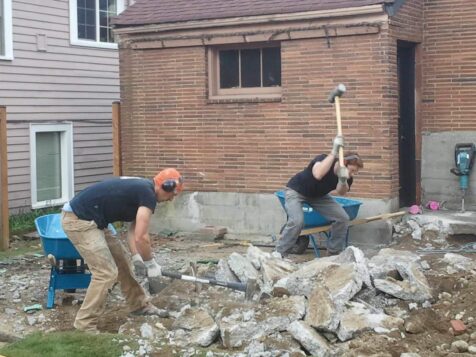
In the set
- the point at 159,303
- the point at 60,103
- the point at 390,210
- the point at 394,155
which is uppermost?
the point at 60,103

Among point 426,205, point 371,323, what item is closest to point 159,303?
point 371,323

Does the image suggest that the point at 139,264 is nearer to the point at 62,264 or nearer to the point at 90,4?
the point at 62,264

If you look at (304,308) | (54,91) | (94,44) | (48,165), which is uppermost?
(94,44)

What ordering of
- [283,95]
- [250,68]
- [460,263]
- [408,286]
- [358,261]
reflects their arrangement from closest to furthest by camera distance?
1. [408,286]
2. [358,261]
3. [460,263]
4. [283,95]
5. [250,68]

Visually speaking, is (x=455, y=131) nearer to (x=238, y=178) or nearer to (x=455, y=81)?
(x=455, y=81)

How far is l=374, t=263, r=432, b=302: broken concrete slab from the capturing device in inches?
291

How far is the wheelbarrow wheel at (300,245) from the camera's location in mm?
10891

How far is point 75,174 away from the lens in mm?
15906

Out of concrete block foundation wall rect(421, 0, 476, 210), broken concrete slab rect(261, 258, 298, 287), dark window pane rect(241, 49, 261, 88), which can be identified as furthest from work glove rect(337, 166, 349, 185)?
dark window pane rect(241, 49, 261, 88)

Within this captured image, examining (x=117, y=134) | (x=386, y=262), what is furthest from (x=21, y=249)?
(x=386, y=262)

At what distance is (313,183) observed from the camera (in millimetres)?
9445

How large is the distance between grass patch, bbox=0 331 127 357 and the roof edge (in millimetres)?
6266

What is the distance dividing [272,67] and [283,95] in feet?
1.99

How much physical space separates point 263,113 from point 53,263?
5.10 metres
